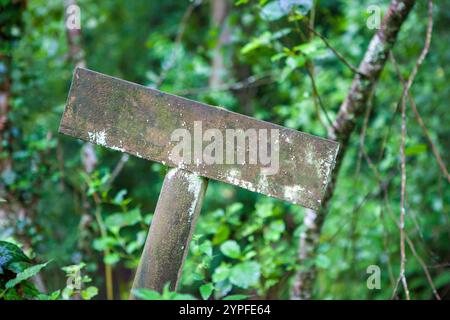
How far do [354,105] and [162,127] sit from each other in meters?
1.21

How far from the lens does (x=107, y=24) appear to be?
6.51 meters

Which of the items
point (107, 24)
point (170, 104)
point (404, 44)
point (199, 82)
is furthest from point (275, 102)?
point (170, 104)

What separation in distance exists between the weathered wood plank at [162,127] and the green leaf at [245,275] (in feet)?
2.21

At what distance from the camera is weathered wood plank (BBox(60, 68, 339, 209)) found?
166 centimetres

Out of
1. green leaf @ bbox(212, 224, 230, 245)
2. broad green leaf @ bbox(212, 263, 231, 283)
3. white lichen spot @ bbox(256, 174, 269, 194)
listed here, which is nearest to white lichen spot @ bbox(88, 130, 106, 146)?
white lichen spot @ bbox(256, 174, 269, 194)

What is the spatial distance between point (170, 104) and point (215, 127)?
7.2 inches

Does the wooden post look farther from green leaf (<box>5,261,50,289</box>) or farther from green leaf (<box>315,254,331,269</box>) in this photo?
green leaf (<box>315,254,331,269</box>)

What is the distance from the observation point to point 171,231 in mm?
1704

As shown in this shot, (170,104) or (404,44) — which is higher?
(404,44)

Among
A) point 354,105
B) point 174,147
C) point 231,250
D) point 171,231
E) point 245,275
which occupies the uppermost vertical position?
point 354,105

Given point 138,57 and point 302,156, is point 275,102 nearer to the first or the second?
point 138,57

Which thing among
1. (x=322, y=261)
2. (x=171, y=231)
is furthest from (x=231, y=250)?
(x=171, y=231)

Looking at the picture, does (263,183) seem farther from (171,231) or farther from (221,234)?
(221,234)

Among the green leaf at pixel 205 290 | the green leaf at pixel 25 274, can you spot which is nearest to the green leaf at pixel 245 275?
the green leaf at pixel 205 290
